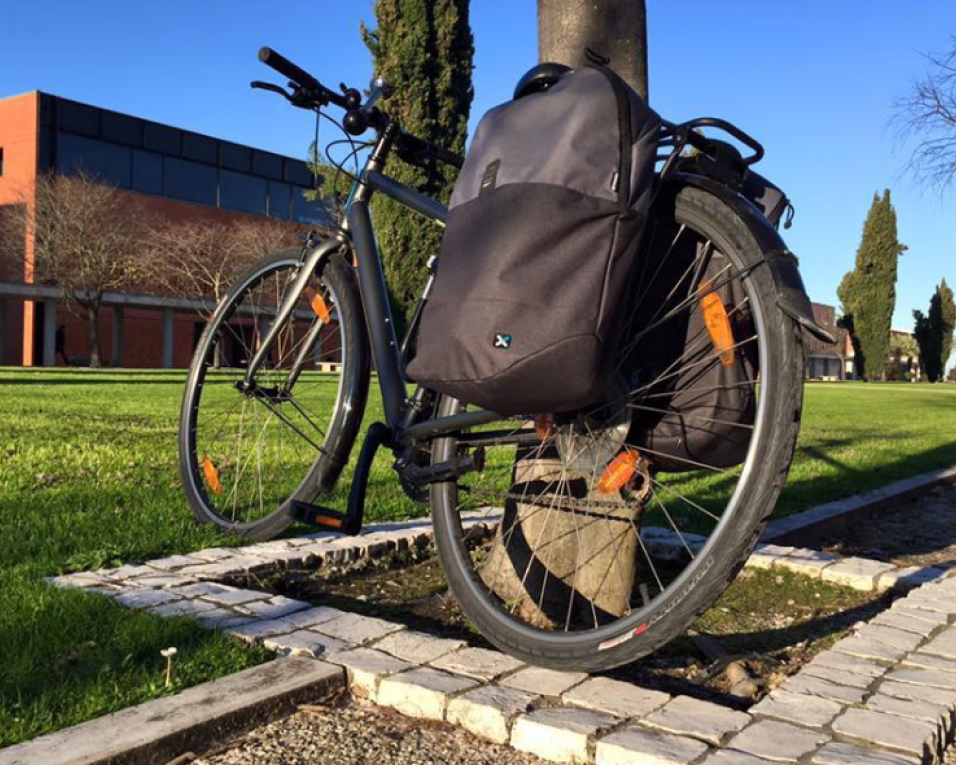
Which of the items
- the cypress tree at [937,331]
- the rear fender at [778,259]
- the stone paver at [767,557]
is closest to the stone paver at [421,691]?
the rear fender at [778,259]

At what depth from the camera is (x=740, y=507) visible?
1888 millimetres

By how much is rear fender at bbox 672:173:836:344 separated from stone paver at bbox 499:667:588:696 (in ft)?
3.21

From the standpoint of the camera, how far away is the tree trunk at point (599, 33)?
3367 millimetres

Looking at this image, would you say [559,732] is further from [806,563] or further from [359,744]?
[806,563]

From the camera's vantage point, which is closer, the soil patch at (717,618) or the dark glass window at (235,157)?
the soil patch at (717,618)

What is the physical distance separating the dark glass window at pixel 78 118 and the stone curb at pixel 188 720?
42333 millimetres

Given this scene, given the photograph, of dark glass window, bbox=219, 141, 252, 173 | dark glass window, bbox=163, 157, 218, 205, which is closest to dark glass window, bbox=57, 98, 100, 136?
dark glass window, bbox=163, 157, 218, 205

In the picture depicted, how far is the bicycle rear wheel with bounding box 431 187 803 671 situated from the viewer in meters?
1.90

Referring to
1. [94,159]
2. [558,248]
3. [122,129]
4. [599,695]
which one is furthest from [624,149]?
[122,129]

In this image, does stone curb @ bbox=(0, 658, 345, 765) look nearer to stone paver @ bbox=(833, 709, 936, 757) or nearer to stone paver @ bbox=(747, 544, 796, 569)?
stone paver @ bbox=(833, 709, 936, 757)

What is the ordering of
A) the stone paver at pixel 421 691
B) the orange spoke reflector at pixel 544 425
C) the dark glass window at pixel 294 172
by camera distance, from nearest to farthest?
the stone paver at pixel 421 691 < the orange spoke reflector at pixel 544 425 < the dark glass window at pixel 294 172

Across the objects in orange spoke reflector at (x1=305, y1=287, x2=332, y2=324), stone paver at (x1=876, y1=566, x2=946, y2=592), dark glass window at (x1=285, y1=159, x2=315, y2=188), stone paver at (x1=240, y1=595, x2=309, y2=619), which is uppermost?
dark glass window at (x1=285, y1=159, x2=315, y2=188)

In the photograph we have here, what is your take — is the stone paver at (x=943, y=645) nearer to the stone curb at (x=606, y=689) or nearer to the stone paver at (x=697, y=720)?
the stone curb at (x=606, y=689)

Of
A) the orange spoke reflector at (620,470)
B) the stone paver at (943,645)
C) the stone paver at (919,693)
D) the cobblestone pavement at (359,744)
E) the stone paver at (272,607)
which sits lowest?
the cobblestone pavement at (359,744)
